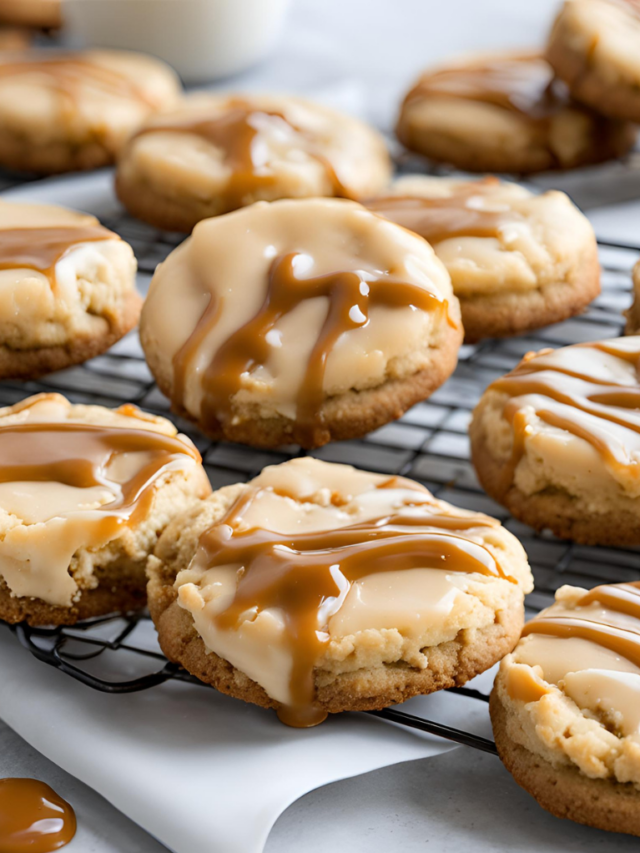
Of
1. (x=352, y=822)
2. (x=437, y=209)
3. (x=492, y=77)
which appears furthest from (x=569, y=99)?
(x=352, y=822)

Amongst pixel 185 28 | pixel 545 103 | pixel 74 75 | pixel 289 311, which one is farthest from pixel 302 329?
pixel 185 28

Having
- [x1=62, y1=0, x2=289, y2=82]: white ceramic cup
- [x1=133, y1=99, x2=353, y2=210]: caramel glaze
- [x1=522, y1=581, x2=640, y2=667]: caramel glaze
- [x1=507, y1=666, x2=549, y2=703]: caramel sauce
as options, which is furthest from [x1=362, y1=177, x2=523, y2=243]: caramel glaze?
[x1=62, y1=0, x2=289, y2=82]: white ceramic cup

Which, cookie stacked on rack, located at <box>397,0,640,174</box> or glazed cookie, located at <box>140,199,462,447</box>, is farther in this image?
cookie stacked on rack, located at <box>397,0,640,174</box>

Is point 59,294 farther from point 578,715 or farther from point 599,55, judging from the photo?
point 599,55

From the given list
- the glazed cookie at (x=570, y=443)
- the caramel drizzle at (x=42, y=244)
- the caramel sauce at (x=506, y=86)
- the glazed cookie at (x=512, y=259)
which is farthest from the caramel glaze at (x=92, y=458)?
the caramel sauce at (x=506, y=86)

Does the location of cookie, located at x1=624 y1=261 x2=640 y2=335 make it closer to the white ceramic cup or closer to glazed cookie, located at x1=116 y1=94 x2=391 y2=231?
glazed cookie, located at x1=116 y1=94 x2=391 y2=231

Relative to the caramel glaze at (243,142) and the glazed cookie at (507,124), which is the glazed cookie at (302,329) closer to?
the caramel glaze at (243,142)

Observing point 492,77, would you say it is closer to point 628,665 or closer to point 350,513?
point 350,513
